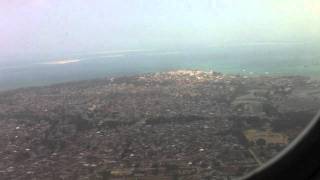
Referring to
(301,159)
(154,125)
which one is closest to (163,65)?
(154,125)

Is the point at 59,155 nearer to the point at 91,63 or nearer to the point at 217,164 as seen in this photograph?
the point at 91,63

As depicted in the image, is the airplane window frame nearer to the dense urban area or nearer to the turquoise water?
the dense urban area

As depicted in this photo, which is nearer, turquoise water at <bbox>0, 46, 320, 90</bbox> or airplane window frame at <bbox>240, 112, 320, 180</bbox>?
airplane window frame at <bbox>240, 112, 320, 180</bbox>

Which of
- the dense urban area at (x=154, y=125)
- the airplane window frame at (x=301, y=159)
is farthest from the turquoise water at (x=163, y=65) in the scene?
the airplane window frame at (x=301, y=159)

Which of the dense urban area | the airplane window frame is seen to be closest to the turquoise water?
the dense urban area

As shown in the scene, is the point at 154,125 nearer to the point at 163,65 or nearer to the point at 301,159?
the point at 163,65

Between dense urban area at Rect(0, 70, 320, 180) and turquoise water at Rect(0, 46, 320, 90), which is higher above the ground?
turquoise water at Rect(0, 46, 320, 90)
